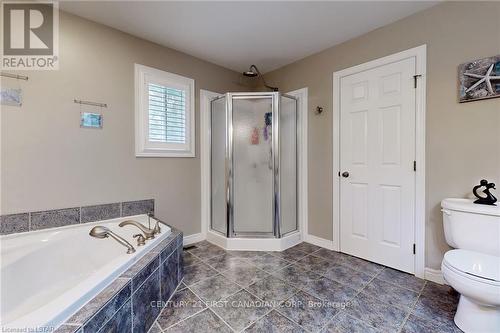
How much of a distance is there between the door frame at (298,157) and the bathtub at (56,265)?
1.00 m

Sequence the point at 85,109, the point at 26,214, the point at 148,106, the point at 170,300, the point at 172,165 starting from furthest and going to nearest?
the point at 172,165 < the point at 148,106 < the point at 85,109 < the point at 26,214 < the point at 170,300

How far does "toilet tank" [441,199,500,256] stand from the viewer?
150cm

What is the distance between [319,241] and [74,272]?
2446mm

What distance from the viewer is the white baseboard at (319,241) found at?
2668mm

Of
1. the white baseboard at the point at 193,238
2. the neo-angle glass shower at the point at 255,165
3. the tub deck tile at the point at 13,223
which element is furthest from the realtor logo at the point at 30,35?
the white baseboard at the point at 193,238

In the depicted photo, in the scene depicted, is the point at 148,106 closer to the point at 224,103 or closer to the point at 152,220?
the point at 224,103

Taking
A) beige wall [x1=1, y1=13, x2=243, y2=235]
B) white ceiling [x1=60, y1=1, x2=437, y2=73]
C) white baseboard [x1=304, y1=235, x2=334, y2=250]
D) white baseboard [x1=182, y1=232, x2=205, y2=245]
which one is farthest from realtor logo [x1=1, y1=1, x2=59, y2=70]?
white baseboard [x1=304, y1=235, x2=334, y2=250]

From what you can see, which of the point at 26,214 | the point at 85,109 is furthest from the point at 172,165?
the point at 26,214

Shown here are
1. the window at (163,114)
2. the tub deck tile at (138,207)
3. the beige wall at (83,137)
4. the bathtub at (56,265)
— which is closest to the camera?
the bathtub at (56,265)

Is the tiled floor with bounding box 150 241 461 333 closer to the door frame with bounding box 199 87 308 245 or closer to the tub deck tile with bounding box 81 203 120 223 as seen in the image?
the door frame with bounding box 199 87 308 245

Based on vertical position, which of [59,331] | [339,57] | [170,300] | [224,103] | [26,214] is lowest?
[170,300]

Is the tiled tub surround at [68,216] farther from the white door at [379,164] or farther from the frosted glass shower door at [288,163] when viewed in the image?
the white door at [379,164]

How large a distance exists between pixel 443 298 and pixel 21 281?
2.99 m

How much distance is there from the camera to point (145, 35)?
2.38m
